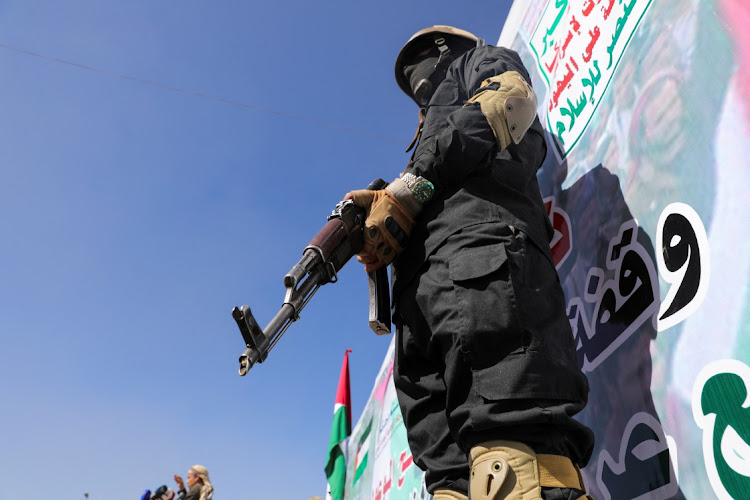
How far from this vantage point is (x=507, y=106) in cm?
150

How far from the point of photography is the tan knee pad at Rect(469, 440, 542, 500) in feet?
3.69

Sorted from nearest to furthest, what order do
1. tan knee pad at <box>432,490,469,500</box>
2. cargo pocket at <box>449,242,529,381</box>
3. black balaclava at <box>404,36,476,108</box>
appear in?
1. cargo pocket at <box>449,242,529,381</box>
2. tan knee pad at <box>432,490,469,500</box>
3. black balaclava at <box>404,36,476,108</box>

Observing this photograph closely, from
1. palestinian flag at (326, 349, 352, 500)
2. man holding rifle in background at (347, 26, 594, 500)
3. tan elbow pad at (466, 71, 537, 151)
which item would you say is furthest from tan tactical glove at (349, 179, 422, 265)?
palestinian flag at (326, 349, 352, 500)

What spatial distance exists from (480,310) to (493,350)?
0.27 ft

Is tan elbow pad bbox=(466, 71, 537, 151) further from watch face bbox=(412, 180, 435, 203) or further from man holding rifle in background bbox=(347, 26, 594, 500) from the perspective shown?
watch face bbox=(412, 180, 435, 203)

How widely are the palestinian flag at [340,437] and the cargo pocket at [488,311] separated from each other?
4.11m

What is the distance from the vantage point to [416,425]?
1.55m

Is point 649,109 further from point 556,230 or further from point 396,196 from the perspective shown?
point 396,196

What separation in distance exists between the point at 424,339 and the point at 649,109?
0.82 metres

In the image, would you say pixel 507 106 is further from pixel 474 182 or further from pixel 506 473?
pixel 506 473

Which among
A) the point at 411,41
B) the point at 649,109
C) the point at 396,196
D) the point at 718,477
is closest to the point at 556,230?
the point at 649,109

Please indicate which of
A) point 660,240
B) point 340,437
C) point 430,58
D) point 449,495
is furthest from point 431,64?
point 340,437

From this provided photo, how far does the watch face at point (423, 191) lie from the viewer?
155 centimetres

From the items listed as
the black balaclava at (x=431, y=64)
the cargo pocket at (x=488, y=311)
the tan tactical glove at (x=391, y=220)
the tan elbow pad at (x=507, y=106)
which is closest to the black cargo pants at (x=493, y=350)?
the cargo pocket at (x=488, y=311)
